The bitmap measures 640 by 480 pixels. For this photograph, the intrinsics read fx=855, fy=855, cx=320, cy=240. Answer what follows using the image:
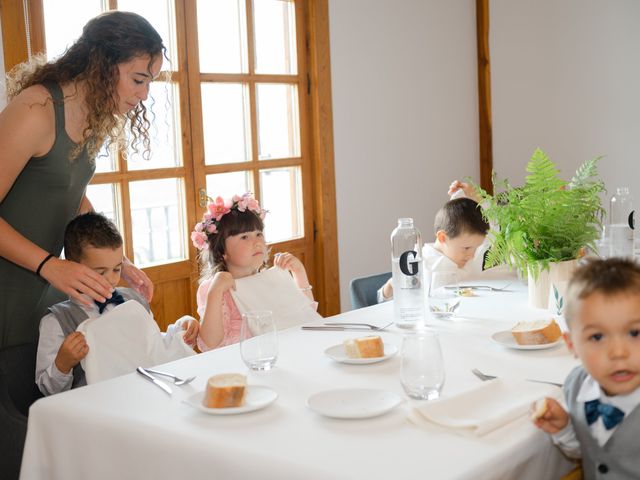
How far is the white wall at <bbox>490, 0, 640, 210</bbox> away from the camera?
545 cm

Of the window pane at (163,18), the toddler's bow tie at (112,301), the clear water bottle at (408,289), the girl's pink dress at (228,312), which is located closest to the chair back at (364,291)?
the girl's pink dress at (228,312)

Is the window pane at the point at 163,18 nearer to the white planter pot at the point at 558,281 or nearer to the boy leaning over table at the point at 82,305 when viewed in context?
the boy leaning over table at the point at 82,305

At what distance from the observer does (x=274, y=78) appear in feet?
14.9

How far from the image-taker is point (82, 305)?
241 cm

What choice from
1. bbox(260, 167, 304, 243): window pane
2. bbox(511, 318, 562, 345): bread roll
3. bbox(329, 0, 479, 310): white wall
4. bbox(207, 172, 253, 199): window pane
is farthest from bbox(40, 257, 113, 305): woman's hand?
bbox(329, 0, 479, 310): white wall

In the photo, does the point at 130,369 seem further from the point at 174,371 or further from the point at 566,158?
the point at 566,158

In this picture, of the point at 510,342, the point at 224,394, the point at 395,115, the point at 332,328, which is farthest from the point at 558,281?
the point at 395,115

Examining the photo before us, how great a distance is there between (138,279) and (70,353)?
54 cm

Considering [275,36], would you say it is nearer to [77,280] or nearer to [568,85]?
[568,85]

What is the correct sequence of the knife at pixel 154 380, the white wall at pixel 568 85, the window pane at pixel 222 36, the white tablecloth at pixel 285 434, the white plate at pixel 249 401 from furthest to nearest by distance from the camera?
1. the white wall at pixel 568 85
2. the window pane at pixel 222 36
3. the knife at pixel 154 380
4. the white plate at pixel 249 401
5. the white tablecloth at pixel 285 434

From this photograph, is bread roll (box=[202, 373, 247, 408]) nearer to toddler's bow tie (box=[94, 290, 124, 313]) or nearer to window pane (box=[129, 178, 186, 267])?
toddler's bow tie (box=[94, 290, 124, 313])

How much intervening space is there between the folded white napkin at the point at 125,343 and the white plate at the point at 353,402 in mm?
806

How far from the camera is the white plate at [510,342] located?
76.9 inches

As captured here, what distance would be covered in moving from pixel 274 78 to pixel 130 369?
2585 millimetres
